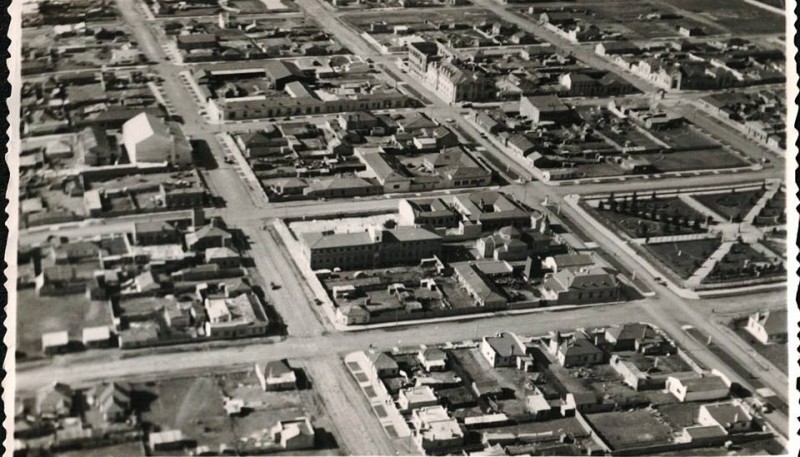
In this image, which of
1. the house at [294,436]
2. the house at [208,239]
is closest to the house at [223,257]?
the house at [208,239]

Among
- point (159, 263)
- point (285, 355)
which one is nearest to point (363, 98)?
point (159, 263)

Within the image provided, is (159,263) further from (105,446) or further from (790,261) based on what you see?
(790,261)

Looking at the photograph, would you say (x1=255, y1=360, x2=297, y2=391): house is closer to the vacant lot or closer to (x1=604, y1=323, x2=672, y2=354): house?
(x1=604, y1=323, x2=672, y2=354): house

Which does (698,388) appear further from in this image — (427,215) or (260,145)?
(260,145)

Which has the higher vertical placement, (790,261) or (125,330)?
(790,261)

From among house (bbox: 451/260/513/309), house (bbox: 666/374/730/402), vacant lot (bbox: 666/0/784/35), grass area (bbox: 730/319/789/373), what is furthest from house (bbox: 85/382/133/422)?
vacant lot (bbox: 666/0/784/35)
